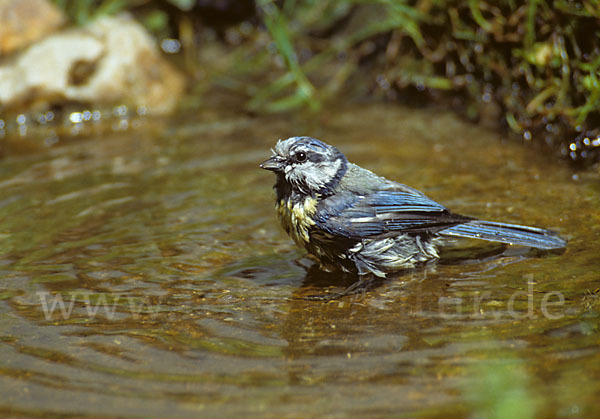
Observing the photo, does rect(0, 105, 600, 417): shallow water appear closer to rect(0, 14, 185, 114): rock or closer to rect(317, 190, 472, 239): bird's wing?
rect(317, 190, 472, 239): bird's wing

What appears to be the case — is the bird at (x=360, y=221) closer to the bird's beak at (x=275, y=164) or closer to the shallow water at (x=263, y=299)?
the bird's beak at (x=275, y=164)

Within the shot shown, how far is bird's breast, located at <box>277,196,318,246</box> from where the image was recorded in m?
4.00

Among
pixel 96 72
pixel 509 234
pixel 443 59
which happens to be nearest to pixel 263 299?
pixel 509 234

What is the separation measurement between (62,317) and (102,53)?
489cm

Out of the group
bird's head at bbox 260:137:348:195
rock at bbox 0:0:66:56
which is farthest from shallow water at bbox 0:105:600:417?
rock at bbox 0:0:66:56

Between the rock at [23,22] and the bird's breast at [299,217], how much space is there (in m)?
4.69

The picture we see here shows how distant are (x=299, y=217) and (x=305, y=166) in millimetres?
323

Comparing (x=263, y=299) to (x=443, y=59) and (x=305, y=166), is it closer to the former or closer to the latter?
(x=305, y=166)

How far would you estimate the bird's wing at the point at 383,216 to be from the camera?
4004 millimetres

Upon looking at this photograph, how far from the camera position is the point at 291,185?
414cm

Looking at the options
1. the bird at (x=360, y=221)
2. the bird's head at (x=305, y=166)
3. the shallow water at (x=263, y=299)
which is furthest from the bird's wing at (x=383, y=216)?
the shallow water at (x=263, y=299)

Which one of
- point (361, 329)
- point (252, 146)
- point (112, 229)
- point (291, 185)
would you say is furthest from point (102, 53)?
point (361, 329)

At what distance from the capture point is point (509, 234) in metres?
4.02

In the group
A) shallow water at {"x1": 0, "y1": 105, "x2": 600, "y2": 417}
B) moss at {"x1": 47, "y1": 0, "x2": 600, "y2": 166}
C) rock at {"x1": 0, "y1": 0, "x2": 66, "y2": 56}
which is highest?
rock at {"x1": 0, "y1": 0, "x2": 66, "y2": 56}
